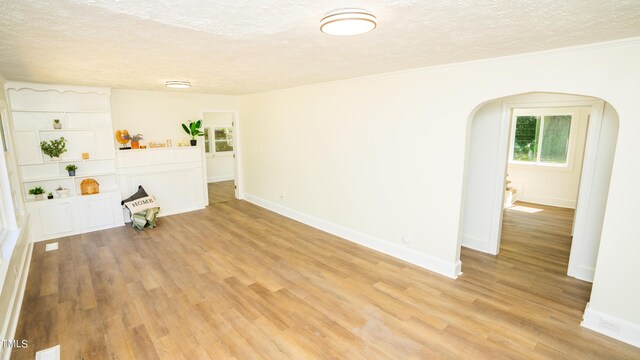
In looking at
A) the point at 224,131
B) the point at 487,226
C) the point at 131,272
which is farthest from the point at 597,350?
the point at 224,131

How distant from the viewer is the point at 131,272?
3.89m

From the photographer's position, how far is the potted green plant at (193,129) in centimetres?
642

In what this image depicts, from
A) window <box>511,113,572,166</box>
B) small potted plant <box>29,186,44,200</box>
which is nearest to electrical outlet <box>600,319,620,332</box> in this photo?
window <box>511,113,572,166</box>

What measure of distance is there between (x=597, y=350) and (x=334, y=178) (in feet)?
11.8

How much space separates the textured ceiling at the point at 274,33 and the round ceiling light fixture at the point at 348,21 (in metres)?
0.05

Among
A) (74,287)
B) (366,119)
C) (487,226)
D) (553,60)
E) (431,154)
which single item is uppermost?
(553,60)

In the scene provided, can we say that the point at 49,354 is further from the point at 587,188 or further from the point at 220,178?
the point at 220,178

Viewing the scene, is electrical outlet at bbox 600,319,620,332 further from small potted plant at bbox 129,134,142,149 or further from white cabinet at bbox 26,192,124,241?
small potted plant at bbox 129,134,142,149

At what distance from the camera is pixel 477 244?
15.0ft

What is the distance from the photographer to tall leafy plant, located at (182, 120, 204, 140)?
6414mm

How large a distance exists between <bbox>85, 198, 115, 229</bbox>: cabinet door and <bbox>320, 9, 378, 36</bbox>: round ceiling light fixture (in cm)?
547

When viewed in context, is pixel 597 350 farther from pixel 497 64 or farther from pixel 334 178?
pixel 334 178

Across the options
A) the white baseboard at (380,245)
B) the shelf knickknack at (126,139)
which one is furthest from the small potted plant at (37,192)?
the white baseboard at (380,245)

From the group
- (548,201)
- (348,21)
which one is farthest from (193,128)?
(548,201)
